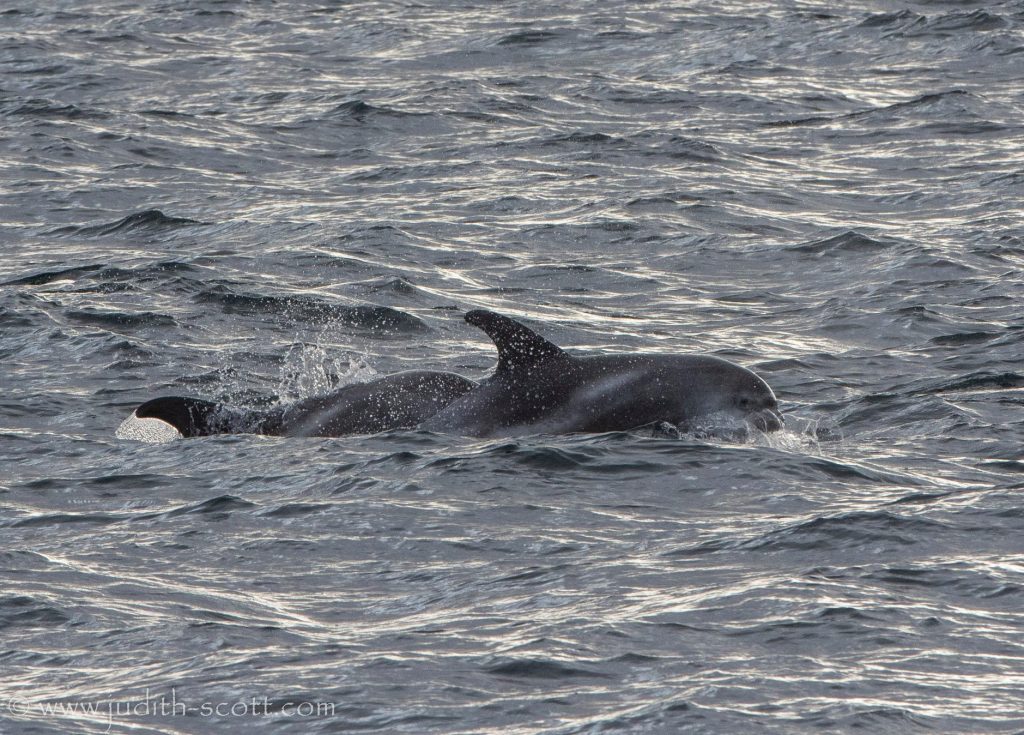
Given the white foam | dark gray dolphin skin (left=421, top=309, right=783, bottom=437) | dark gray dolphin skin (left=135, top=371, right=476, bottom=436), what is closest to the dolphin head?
dark gray dolphin skin (left=421, top=309, right=783, bottom=437)

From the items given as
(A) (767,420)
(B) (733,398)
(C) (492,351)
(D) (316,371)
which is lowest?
(C) (492,351)

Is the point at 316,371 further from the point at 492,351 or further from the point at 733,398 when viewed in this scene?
the point at 733,398

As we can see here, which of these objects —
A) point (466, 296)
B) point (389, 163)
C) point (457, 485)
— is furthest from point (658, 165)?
point (457, 485)

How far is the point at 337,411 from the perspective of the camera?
15.0 m

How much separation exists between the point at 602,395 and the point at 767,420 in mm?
1271

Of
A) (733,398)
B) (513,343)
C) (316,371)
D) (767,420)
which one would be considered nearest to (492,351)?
(316,371)

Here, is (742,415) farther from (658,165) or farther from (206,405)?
(658,165)

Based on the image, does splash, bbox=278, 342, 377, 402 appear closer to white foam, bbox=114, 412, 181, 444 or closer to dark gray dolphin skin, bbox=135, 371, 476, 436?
dark gray dolphin skin, bbox=135, 371, 476, 436

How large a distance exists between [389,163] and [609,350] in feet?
31.8

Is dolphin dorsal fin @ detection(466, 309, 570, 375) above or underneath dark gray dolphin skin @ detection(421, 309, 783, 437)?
above

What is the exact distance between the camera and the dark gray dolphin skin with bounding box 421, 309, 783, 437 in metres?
14.2

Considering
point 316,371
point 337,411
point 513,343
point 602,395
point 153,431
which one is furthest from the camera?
point 316,371

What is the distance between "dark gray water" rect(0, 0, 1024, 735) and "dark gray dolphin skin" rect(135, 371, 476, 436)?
253 millimetres

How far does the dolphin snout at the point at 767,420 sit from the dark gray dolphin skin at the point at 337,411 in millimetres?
2231
